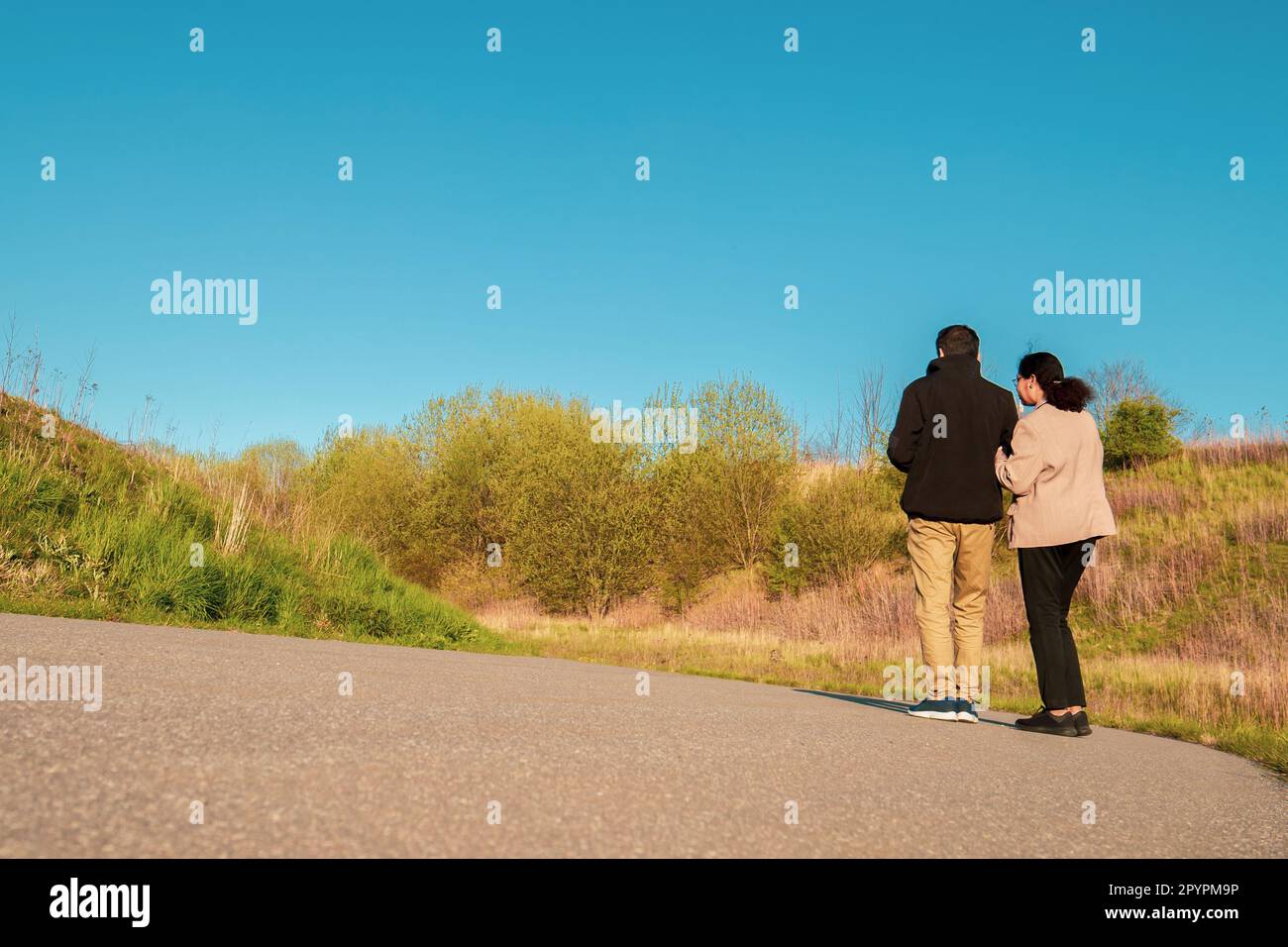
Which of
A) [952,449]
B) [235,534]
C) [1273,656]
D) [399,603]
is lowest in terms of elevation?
[1273,656]

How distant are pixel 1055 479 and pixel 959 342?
119cm

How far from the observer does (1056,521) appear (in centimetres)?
557

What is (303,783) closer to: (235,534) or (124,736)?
(124,736)

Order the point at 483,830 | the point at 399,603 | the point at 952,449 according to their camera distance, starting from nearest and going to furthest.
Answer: the point at 483,830 < the point at 952,449 < the point at 399,603

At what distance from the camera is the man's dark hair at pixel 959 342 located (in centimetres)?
607

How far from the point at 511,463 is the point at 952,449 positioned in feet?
114

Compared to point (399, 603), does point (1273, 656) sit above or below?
below

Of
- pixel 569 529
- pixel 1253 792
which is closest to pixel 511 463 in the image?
pixel 569 529

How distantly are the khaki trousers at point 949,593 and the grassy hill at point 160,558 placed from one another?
733 cm

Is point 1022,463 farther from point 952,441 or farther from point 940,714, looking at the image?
point 940,714

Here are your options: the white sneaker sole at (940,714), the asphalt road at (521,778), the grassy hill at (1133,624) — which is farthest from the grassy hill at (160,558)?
the white sneaker sole at (940,714)

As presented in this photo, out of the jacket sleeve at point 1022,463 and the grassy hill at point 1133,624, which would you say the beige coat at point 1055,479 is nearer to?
the jacket sleeve at point 1022,463

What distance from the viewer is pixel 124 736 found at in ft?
9.29

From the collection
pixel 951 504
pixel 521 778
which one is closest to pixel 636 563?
pixel 951 504
